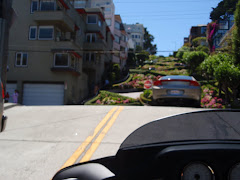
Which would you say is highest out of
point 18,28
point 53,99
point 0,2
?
point 18,28

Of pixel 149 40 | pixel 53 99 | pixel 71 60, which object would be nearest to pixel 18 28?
pixel 71 60

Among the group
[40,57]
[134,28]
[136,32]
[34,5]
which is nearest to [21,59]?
[40,57]

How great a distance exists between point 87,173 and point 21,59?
27.3 meters

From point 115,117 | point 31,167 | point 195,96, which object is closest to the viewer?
point 31,167

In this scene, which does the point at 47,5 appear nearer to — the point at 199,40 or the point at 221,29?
the point at 221,29

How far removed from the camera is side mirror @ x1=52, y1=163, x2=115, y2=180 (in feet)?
6.89

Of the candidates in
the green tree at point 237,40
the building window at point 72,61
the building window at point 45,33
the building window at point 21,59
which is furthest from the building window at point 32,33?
the green tree at point 237,40

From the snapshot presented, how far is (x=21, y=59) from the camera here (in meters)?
27.1

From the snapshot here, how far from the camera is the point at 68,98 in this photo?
89.1 feet

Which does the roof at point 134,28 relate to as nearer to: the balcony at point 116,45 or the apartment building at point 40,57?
the balcony at point 116,45

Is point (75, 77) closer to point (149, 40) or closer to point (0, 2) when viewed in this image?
point (0, 2)

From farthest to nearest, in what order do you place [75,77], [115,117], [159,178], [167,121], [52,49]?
1. [75,77]
2. [52,49]
3. [115,117]
4. [167,121]
5. [159,178]

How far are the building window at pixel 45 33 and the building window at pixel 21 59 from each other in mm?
2595

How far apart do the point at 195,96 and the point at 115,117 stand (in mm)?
4160
